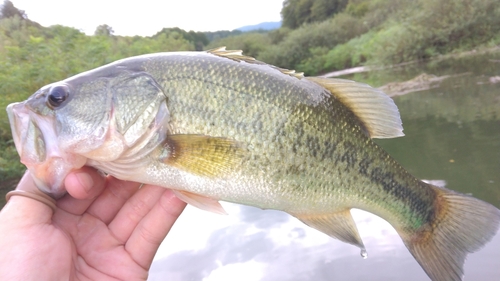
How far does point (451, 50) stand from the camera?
19438 millimetres

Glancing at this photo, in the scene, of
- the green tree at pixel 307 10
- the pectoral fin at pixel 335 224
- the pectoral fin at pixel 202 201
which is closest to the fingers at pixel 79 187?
the pectoral fin at pixel 202 201

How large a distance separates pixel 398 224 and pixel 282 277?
1.96 metres

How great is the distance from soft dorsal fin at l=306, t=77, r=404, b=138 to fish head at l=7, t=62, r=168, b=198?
0.98 meters

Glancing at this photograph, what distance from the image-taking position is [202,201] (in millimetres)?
1996

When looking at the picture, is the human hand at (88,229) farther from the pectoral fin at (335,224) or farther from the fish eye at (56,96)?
the pectoral fin at (335,224)

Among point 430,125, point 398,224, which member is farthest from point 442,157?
point 398,224

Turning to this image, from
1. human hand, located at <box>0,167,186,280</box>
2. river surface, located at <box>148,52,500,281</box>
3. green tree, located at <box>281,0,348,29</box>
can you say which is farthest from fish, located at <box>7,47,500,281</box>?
green tree, located at <box>281,0,348,29</box>

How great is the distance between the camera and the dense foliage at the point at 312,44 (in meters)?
11.8

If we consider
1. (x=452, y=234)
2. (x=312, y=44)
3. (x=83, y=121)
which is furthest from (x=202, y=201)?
(x=312, y=44)

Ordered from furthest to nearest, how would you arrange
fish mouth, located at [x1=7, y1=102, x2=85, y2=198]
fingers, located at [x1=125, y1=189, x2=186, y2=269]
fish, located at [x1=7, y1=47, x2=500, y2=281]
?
fingers, located at [x1=125, y1=189, x2=186, y2=269] < fish, located at [x1=7, y1=47, x2=500, y2=281] < fish mouth, located at [x1=7, y1=102, x2=85, y2=198]

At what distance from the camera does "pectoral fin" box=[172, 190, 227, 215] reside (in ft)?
6.48

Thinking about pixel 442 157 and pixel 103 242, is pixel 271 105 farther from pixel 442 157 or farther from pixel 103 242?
pixel 442 157

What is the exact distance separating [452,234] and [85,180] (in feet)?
6.87

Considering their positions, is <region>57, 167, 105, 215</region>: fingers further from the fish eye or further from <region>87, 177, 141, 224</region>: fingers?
the fish eye
